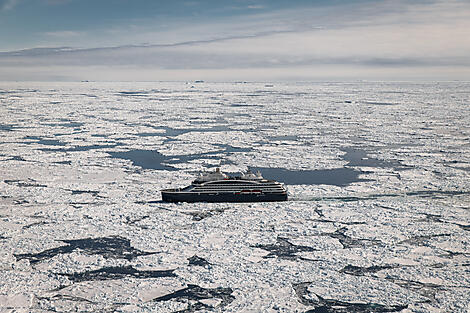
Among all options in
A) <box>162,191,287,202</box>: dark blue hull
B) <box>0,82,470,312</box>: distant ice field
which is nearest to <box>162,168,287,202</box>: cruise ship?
<box>162,191,287,202</box>: dark blue hull

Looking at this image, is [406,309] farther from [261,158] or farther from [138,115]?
[138,115]

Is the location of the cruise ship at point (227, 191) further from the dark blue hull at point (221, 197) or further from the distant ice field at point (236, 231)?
the distant ice field at point (236, 231)

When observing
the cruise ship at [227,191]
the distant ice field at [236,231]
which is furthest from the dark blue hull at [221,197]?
the distant ice field at [236,231]

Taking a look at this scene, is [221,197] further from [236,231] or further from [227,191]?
[236,231]

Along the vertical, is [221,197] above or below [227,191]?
below

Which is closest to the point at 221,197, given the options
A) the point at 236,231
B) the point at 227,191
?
the point at 227,191

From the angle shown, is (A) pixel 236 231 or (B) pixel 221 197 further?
(B) pixel 221 197

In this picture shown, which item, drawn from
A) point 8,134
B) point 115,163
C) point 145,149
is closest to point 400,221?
point 115,163
